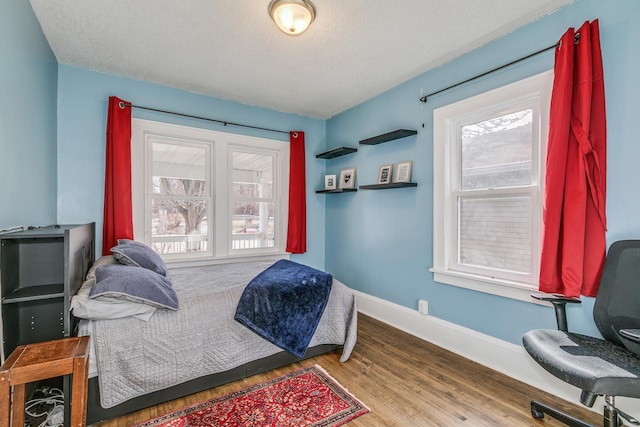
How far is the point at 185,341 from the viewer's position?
6.29ft

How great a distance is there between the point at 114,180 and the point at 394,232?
9.43 ft

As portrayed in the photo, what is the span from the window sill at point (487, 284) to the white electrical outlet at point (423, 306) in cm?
26

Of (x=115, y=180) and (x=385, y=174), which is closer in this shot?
(x=115, y=180)

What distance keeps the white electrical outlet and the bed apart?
849mm

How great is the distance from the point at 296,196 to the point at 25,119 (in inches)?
Result: 105

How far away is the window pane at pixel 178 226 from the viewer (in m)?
3.35

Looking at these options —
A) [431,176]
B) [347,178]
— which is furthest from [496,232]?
[347,178]

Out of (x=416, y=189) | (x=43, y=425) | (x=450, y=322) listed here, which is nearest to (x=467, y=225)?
(x=416, y=189)

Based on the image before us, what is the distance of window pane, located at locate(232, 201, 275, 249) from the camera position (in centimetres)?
384

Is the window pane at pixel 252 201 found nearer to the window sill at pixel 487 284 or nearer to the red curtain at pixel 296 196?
the red curtain at pixel 296 196

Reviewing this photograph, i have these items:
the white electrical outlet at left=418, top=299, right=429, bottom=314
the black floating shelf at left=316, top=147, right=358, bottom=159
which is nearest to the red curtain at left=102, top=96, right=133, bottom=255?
the black floating shelf at left=316, top=147, right=358, bottom=159

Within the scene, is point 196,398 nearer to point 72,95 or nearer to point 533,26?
point 72,95

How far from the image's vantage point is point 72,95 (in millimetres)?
2854

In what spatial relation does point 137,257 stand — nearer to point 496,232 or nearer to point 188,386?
point 188,386
